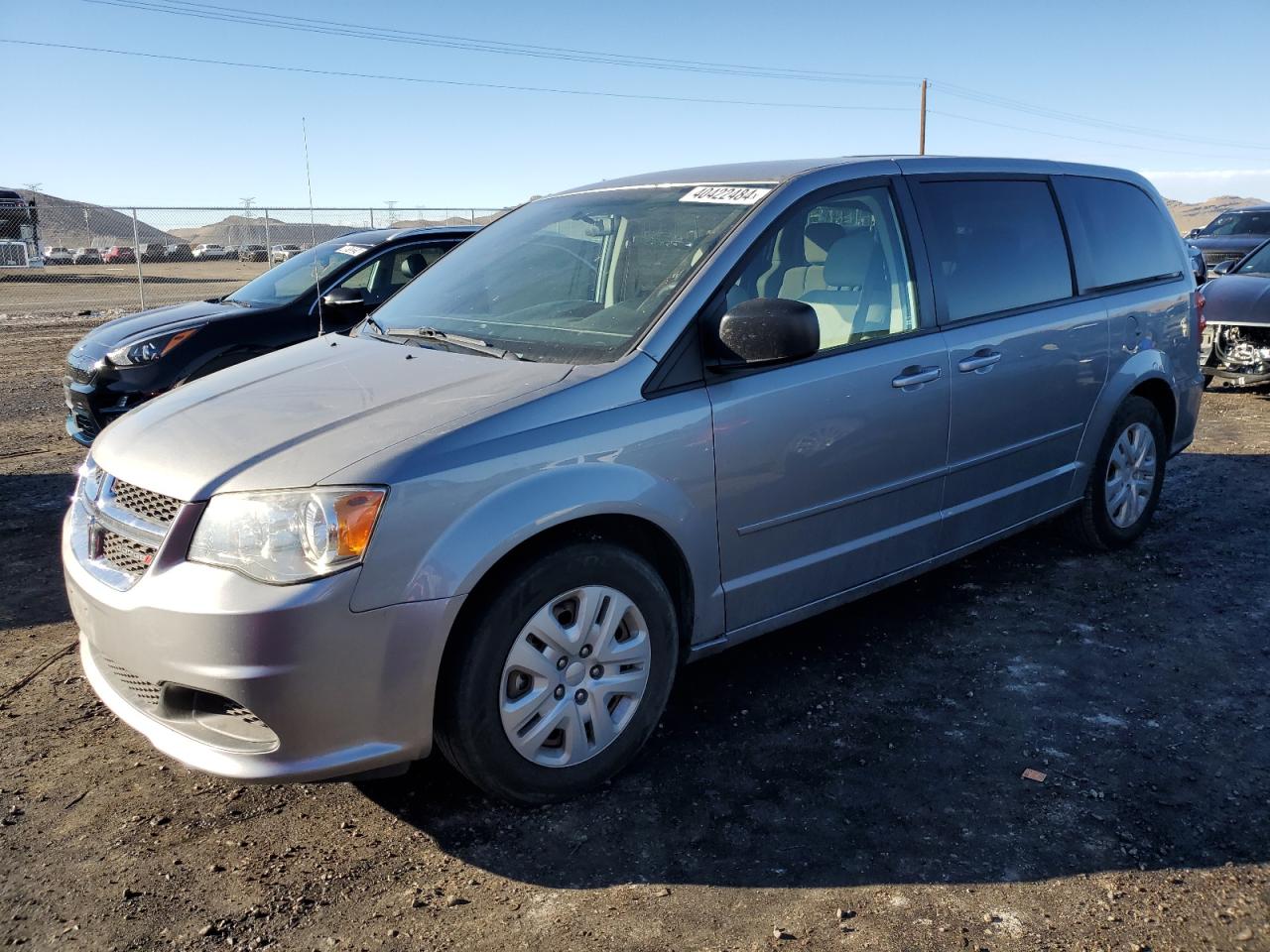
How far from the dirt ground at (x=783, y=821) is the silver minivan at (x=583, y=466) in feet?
1.07

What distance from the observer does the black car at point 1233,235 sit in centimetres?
1615

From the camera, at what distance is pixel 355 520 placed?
2.57 meters

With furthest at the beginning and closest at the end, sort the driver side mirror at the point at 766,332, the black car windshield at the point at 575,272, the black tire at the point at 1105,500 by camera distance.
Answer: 1. the black tire at the point at 1105,500
2. the black car windshield at the point at 575,272
3. the driver side mirror at the point at 766,332

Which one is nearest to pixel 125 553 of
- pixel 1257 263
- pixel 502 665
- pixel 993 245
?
pixel 502 665

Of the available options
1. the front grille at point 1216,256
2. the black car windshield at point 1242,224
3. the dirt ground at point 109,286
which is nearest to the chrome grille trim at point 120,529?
the dirt ground at point 109,286

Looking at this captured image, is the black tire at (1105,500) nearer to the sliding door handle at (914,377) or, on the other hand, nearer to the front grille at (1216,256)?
the sliding door handle at (914,377)

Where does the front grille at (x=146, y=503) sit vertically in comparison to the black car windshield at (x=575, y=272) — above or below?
below

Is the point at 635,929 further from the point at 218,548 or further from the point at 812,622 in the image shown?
the point at 812,622

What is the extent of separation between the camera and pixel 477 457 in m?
2.74

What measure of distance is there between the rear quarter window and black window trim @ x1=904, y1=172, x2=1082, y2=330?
0.06 meters

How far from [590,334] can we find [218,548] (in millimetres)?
1337

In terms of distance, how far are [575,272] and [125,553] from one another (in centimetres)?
184

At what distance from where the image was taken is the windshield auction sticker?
11.9ft

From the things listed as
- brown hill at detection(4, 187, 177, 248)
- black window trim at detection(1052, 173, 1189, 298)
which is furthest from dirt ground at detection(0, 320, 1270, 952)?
brown hill at detection(4, 187, 177, 248)
